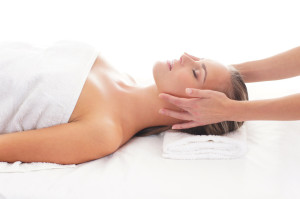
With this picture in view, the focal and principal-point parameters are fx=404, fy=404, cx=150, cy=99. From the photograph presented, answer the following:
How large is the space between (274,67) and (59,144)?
3.28 feet

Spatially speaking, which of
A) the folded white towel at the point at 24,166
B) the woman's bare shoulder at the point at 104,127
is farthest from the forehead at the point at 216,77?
the folded white towel at the point at 24,166

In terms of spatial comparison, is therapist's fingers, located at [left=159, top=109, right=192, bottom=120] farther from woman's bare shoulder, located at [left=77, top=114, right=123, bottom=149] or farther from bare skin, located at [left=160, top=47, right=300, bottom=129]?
woman's bare shoulder, located at [left=77, top=114, right=123, bottom=149]

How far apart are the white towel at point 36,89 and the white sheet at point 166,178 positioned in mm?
104

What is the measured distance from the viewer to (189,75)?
167cm

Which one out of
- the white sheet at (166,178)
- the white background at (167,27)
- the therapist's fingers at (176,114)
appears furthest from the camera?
the white background at (167,27)

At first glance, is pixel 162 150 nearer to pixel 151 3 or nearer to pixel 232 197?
pixel 232 197

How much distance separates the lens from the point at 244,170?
4.85 ft

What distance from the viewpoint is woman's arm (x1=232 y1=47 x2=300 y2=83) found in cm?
178

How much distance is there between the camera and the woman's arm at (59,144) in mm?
1480

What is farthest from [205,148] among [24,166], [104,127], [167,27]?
[167,27]

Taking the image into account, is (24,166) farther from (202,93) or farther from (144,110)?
(202,93)

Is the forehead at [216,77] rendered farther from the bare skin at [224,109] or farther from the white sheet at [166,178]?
the white sheet at [166,178]

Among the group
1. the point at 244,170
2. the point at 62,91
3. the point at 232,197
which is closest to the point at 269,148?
the point at 244,170

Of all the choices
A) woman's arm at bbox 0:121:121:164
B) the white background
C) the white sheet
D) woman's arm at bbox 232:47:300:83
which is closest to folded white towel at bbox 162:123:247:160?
the white sheet
